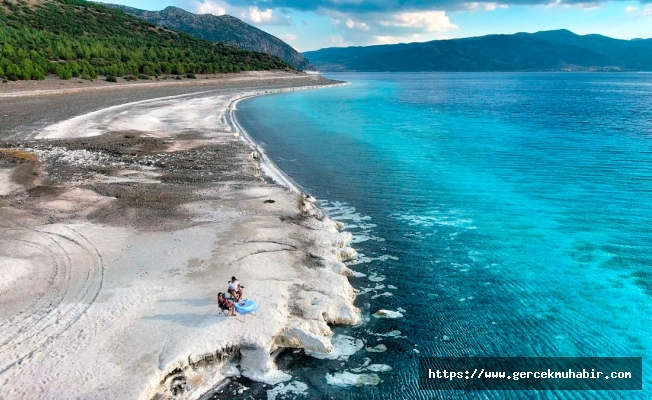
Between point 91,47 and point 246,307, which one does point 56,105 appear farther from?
point 246,307

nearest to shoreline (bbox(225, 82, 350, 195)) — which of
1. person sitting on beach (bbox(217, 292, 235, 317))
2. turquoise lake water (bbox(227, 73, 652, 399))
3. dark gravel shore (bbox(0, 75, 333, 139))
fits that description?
turquoise lake water (bbox(227, 73, 652, 399))

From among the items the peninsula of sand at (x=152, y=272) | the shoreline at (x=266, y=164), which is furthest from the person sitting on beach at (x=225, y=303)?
the shoreline at (x=266, y=164)

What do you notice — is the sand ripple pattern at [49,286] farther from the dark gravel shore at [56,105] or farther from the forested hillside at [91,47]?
the forested hillside at [91,47]

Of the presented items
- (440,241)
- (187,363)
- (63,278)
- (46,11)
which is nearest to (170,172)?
(63,278)

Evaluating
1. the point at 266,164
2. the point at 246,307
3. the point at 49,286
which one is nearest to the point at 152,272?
the point at 49,286

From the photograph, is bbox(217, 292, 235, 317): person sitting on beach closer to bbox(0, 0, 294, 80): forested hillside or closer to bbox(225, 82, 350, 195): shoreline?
bbox(225, 82, 350, 195): shoreline

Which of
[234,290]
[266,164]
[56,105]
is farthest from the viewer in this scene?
[56,105]
